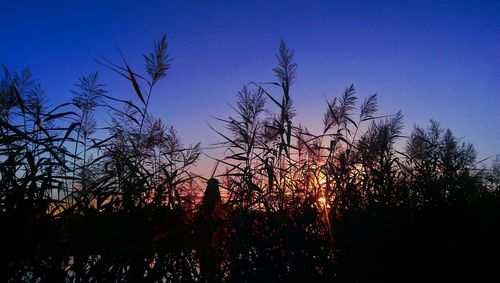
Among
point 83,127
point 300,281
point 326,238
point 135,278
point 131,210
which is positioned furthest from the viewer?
point 83,127

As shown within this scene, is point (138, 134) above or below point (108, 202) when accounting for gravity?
above

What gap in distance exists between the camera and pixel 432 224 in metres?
3.64

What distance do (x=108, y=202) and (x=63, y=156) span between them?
48.2 inches

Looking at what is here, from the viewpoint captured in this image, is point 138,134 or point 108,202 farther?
point 138,134

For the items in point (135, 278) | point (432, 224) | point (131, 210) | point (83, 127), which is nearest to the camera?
point (135, 278)

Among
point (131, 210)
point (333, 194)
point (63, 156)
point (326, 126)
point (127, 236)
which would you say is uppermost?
point (326, 126)

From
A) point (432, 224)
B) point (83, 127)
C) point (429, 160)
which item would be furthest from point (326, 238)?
point (83, 127)

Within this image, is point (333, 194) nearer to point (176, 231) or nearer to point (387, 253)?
point (387, 253)

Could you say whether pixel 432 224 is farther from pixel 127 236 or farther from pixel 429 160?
pixel 127 236

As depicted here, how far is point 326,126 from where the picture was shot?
4.77m

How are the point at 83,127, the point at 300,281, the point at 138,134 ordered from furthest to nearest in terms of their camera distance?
the point at 83,127 < the point at 138,134 < the point at 300,281

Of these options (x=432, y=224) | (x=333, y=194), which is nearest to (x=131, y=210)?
(x=333, y=194)

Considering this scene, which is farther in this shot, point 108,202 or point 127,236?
point 108,202

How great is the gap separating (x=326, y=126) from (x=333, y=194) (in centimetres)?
127
